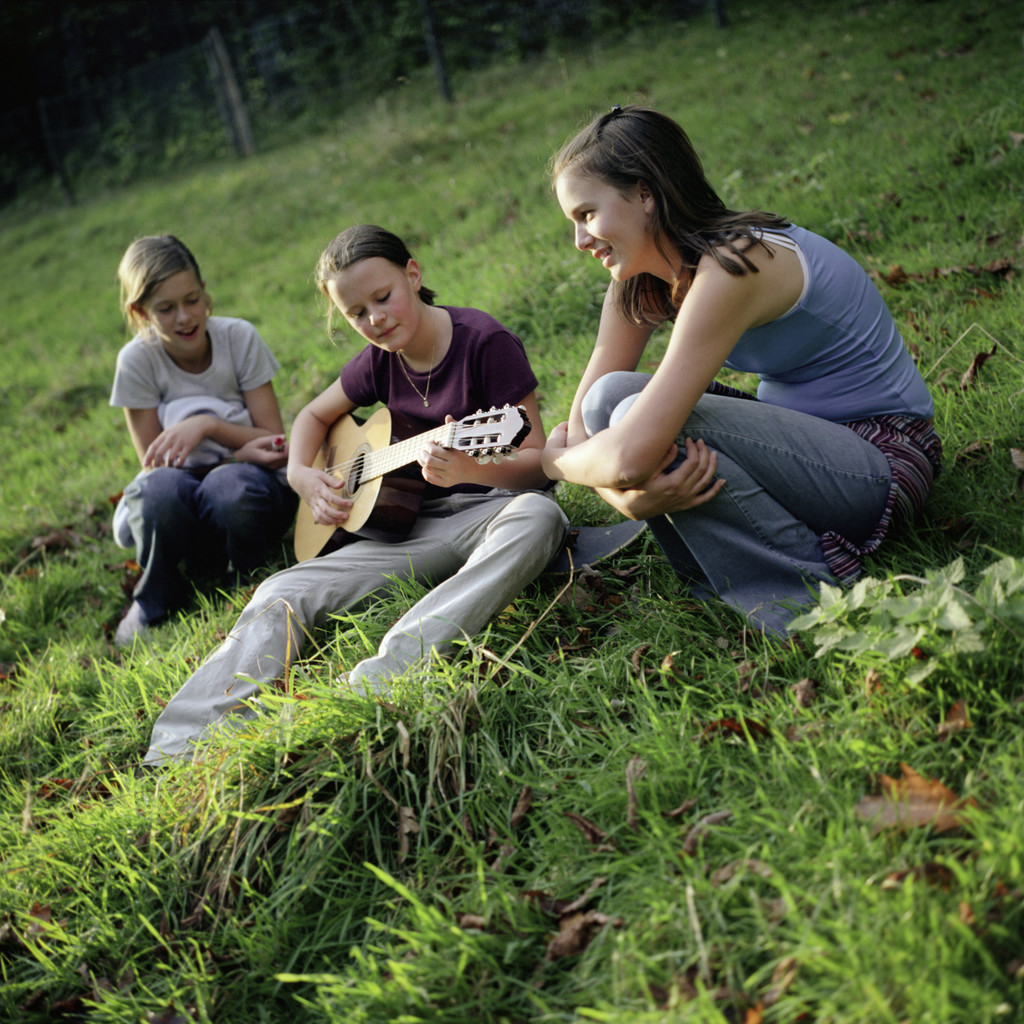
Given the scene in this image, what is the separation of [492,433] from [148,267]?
1.96 meters

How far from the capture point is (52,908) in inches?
85.6

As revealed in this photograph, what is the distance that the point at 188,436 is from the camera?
3.70 m

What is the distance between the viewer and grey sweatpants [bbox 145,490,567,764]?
7.97 ft

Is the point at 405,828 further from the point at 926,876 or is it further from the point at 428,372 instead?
the point at 428,372

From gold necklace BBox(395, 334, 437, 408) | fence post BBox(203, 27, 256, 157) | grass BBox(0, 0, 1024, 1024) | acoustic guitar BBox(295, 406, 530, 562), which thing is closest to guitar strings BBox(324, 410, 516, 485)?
acoustic guitar BBox(295, 406, 530, 562)

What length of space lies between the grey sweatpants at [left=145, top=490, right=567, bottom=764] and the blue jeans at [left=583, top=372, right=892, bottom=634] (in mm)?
515

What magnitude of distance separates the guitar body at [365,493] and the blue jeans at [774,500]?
974 millimetres

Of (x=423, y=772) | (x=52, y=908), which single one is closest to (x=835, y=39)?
(x=423, y=772)

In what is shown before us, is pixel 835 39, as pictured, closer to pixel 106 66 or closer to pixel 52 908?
pixel 52 908

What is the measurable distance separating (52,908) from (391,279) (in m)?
2.06

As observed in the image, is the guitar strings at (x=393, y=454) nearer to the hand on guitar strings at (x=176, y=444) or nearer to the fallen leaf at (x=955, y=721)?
the hand on guitar strings at (x=176, y=444)

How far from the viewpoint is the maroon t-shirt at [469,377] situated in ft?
9.60

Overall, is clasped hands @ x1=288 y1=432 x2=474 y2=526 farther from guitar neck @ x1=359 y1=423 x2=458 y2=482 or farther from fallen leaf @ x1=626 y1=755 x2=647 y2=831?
fallen leaf @ x1=626 y1=755 x2=647 y2=831

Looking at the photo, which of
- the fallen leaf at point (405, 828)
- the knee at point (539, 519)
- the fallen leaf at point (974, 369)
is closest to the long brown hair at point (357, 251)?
the knee at point (539, 519)
